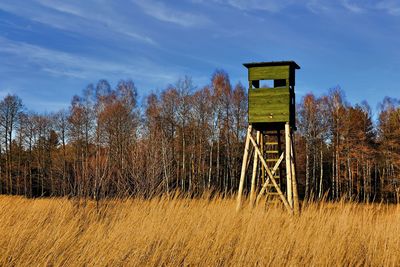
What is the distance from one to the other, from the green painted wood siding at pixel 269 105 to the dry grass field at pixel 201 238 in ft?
18.4

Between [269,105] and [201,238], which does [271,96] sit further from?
[201,238]

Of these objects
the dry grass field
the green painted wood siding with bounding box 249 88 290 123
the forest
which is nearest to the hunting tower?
the green painted wood siding with bounding box 249 88 290 123

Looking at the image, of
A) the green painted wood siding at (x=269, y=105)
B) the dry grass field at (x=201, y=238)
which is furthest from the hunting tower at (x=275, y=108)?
the dry grass field at (x=201, y=238)

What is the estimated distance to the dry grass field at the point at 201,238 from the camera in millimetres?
4469

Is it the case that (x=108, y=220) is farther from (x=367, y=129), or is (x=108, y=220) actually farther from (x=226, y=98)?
(x=367, y=129)

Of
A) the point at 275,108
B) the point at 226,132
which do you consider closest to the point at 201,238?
the point at 275,108

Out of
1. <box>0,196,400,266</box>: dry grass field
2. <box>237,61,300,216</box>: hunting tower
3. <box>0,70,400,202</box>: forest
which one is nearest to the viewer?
<box>0,196,400,266</box>: dry grass field

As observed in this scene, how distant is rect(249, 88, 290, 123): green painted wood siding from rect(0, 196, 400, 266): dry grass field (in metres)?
5.62

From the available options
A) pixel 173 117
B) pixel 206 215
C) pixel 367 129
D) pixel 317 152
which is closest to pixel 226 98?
pixel 173 117

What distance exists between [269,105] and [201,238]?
25.9 feet

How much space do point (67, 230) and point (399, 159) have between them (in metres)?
30.3

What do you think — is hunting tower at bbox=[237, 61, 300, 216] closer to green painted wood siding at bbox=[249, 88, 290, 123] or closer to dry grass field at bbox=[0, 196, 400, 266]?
green painted wood siding at bbox=[249, 88, 290, 123]

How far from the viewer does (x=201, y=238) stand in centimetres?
507

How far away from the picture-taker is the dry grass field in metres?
4.47
